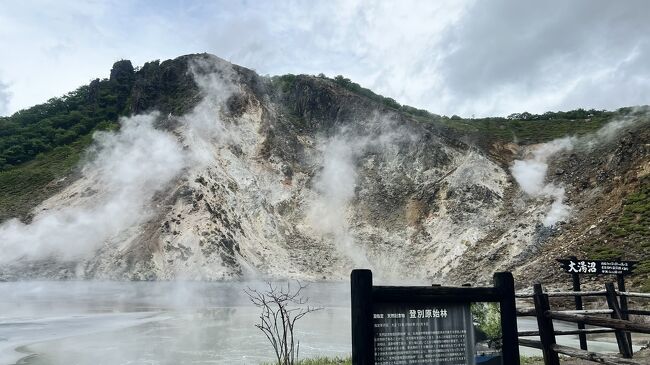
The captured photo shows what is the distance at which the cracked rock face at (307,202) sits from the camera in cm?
4672

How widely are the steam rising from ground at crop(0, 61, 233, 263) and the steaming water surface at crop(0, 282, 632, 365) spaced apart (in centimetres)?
1454

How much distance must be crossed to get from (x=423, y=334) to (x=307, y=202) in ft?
186

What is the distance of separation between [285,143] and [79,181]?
25512mm

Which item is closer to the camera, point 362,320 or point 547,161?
point 362,320

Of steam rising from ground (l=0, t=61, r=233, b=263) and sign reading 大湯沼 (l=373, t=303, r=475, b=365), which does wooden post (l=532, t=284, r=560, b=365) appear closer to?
sign reading 大湯沼 (l=373, t=303, r=475, b=365)

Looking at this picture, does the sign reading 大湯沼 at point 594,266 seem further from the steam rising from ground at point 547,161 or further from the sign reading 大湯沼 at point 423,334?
the steam rising from ground at point 547,161

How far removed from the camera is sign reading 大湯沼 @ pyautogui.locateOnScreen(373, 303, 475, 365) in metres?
5.82

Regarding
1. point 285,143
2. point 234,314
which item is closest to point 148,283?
point 234,314

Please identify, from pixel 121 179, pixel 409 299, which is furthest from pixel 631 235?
pixel 121 179

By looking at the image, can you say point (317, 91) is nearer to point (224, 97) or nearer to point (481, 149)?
point (224, 97)

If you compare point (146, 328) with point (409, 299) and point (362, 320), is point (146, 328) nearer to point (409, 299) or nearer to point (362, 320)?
point (362, 320)

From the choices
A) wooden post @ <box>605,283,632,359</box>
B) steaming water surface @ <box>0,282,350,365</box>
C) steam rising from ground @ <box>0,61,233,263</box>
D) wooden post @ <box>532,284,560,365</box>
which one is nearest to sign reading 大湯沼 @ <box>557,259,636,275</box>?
wooden post @ <box>605,283,632,359</box>

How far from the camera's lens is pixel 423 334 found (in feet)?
19.6

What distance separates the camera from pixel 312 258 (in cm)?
5353
